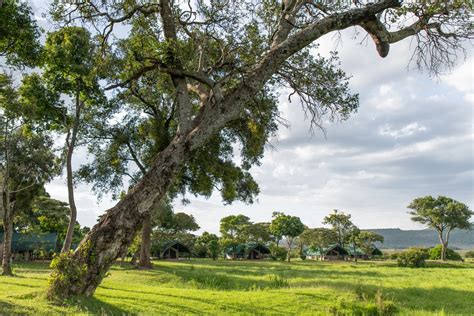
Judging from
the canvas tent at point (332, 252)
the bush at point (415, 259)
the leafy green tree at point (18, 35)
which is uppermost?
the leafy green tree at point (18, 35)

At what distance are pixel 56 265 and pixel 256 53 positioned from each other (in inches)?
366

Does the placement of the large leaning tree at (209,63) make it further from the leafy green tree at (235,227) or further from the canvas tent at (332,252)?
the canvas tent at (332,252)

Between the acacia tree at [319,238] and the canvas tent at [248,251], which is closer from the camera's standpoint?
the canvas tent at [248,251]

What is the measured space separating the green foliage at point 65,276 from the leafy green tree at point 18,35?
6.79 meters

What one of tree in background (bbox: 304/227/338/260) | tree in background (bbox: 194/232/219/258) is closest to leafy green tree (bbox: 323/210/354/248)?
tree in background (bbox: 304/227/338/260)

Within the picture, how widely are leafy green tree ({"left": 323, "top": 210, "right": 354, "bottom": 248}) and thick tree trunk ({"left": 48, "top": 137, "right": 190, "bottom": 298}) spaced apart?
230 ft

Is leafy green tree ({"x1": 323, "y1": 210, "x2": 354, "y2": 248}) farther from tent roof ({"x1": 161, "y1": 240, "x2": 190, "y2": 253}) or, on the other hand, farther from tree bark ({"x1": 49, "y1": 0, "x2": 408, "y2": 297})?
tree bark ({"x1": 49, "y1": 0, "x2": 408, "y2": 297})

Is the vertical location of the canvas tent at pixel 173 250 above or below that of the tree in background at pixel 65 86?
below

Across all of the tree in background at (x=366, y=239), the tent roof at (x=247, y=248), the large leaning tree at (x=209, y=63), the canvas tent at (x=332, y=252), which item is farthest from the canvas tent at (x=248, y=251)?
the large leaning tree at (x=209, y=63)

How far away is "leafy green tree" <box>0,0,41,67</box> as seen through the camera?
10812mm

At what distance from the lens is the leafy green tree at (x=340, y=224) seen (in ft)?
248

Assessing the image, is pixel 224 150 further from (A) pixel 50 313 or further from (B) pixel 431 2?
(A) pixel 50 313

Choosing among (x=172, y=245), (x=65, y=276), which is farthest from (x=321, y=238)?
(x=65, y=276)

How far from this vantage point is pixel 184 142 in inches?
383
